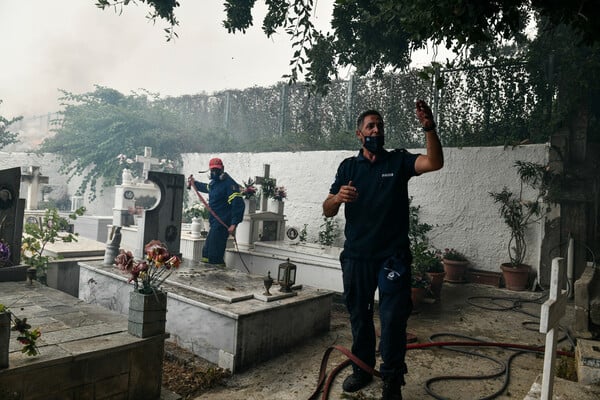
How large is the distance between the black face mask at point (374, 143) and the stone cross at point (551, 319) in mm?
1455

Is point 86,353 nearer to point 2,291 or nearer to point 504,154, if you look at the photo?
point 2,291

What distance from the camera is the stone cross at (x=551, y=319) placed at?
2.34 m

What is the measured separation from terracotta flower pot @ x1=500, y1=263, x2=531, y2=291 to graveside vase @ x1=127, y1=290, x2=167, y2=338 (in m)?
7.10

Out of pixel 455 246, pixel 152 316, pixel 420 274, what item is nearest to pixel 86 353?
pixel 152 316

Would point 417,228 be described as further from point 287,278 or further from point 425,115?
point 425,115

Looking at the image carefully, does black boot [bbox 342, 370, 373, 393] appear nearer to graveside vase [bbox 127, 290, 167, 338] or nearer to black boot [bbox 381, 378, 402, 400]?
black boot [bbox 381, 378, 402, 400]

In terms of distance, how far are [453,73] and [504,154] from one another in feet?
8.94

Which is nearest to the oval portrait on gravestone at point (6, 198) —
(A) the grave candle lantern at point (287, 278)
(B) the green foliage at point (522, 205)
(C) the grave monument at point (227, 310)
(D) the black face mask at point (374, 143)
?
(C) the grave monument at point (227, 310)

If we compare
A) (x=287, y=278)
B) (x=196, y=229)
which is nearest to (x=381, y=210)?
(x=287, y=278)

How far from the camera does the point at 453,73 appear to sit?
1043 centimetres

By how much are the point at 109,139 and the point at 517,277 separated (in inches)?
556

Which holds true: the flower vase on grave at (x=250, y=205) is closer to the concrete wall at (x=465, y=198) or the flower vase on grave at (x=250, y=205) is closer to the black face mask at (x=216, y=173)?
the black face mask at (x=216, y=173)

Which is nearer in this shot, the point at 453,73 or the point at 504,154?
the point at 504,154

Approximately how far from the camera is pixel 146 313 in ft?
10.4
